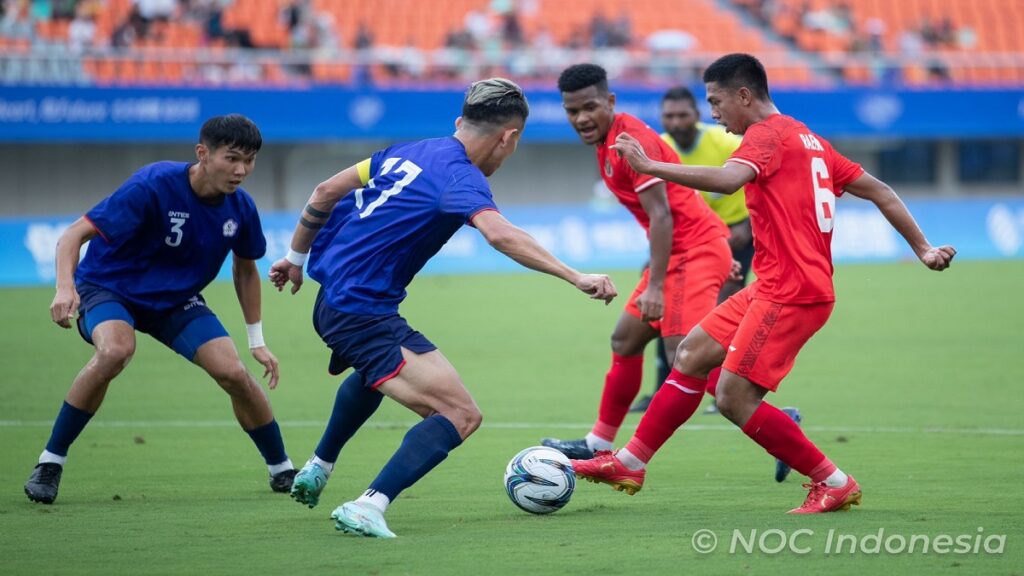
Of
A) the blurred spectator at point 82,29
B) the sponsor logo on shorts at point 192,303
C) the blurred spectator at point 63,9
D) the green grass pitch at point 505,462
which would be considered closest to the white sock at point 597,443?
the green grass pitch at point 505,462

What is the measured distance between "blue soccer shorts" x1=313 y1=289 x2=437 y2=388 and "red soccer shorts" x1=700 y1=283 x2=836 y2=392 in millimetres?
1489

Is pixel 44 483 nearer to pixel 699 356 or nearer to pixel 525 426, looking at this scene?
pixel 699 356

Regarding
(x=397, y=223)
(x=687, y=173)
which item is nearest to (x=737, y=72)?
(x=687, y=173)

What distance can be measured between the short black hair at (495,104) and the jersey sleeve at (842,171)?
161 centimetres

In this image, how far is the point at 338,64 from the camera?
27766 mm

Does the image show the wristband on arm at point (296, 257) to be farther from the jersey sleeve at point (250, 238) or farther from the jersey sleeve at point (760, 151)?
the jersey sleeve at point (760, 151)

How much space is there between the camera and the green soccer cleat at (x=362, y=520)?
5781 millimetres

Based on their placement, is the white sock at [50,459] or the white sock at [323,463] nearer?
the white sock at [323,463]

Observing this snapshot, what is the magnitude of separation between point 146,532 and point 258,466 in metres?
2.19

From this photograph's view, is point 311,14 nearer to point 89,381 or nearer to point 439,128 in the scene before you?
point 439,128

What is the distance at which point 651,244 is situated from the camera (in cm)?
767

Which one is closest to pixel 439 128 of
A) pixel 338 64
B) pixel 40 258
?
pixel 338 64

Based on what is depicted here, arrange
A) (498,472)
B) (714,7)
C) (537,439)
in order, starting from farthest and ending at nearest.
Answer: (714,7), (537,439), (498,472)

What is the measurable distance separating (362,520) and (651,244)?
8.76 ft
